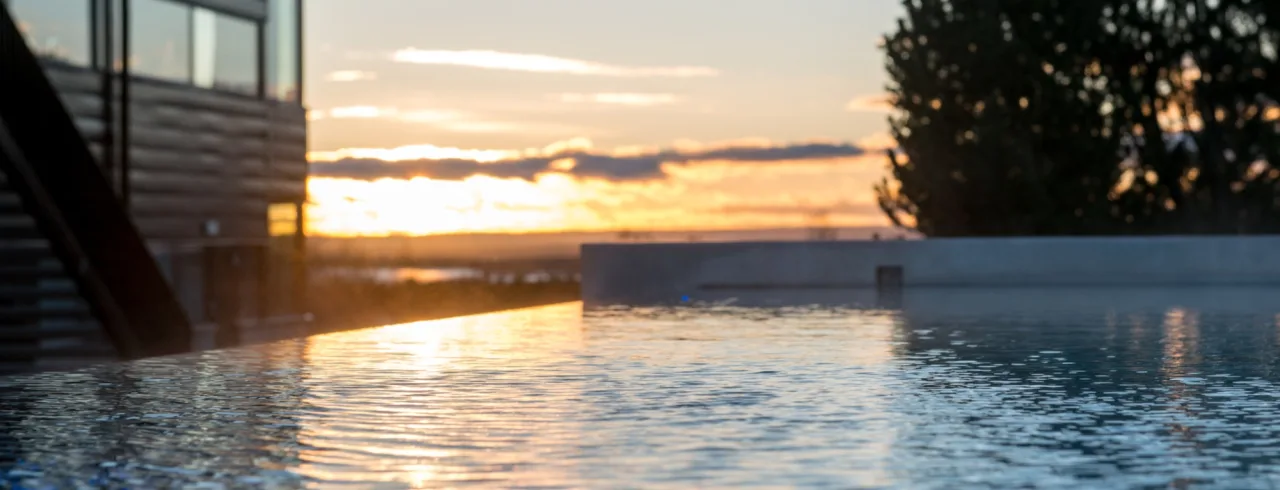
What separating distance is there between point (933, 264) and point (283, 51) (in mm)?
8990

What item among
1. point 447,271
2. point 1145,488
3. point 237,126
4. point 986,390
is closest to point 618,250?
point 237,126

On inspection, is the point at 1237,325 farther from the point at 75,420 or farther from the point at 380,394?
the point at 75,420

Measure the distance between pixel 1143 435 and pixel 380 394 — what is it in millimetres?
3643

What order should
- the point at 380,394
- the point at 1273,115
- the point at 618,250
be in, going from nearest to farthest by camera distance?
the point at 380,394
the point at 618,250
the point at 1273,115

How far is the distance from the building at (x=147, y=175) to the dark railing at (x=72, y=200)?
0.04 ft

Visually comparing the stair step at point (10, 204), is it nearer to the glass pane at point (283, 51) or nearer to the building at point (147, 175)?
the building at point (147, 175)

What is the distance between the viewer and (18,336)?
48.6 feet

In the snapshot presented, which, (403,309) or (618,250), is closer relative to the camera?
(618,250)

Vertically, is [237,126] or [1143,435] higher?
[237,126]

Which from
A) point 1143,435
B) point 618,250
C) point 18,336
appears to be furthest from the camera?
point 618,250

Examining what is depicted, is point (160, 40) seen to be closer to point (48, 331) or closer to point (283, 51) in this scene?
point (283, 51)

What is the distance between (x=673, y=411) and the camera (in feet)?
27.1

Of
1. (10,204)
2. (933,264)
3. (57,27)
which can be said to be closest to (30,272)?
(10,204)

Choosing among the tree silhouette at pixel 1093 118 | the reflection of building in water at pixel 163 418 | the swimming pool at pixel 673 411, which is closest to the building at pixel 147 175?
the swimming pool at pixel 673 411
